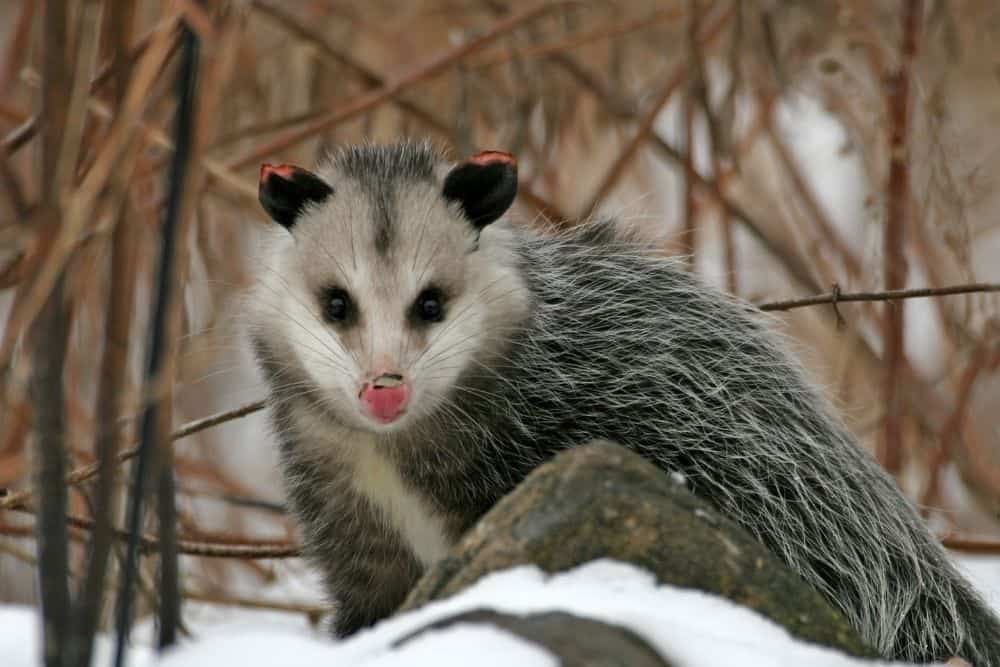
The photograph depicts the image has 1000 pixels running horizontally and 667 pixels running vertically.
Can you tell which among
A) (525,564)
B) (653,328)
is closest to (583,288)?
(653,328)

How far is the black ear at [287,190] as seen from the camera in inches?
80.2

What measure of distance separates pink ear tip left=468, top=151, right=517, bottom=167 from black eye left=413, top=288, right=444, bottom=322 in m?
0.21

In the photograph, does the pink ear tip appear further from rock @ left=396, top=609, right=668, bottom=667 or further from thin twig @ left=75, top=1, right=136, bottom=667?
rock @ left=396, top=609, right=668, bottom=667

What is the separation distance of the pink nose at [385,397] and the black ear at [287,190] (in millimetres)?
408

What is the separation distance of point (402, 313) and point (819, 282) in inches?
93.9

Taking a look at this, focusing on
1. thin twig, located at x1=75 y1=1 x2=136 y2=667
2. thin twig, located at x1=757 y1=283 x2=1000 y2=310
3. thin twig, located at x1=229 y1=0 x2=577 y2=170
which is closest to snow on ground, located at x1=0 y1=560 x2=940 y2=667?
thin twig, located at x1=75 y1=1 x2=136 y2=667

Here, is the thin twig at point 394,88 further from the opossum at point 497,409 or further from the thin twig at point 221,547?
the opossum at point 497,409

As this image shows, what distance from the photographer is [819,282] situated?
13.2 feet

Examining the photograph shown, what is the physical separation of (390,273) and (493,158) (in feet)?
0.81

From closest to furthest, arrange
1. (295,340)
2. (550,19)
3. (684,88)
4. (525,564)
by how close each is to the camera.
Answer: (525,564) < (295,340) < (684,88) < (550,19)

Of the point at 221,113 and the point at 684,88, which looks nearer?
the point at 684,88

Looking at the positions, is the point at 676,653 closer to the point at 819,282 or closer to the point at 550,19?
the point at 819,282

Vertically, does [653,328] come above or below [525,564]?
above

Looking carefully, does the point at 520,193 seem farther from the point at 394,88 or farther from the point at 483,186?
the point at 483,186
